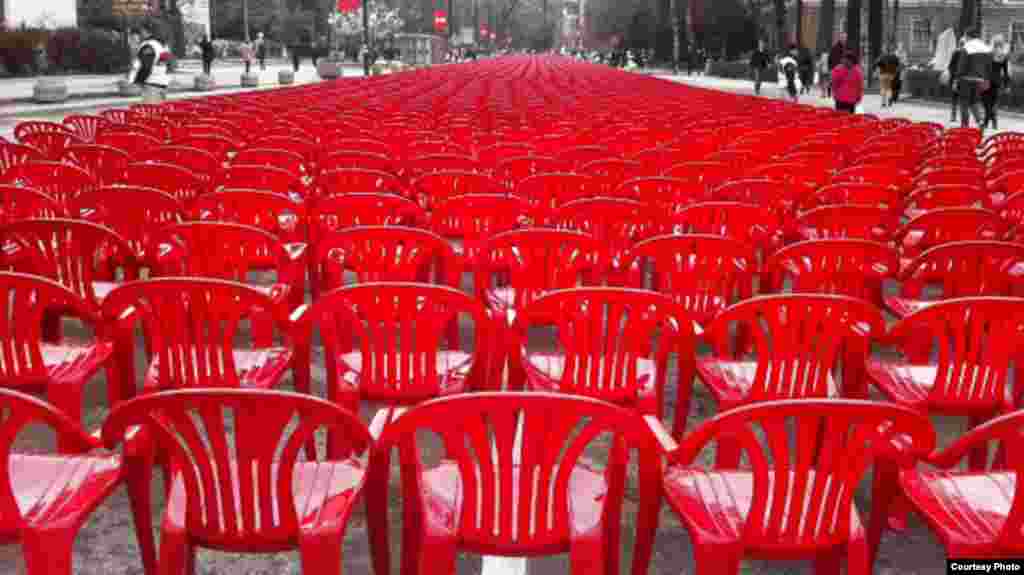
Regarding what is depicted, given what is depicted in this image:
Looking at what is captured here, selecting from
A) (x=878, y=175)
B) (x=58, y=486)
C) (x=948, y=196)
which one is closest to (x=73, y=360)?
(x=58, y=486)

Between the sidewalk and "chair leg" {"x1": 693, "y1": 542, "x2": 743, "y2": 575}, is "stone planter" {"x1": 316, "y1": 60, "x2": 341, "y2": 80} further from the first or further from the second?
"chair leg" {"x1": 693, "y1": 542, "x2": 743, "y2": 575}

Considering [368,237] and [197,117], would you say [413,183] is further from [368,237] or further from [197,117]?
[197,117]

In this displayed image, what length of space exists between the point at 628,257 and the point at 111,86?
37028 mm

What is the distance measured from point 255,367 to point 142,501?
1.28 m

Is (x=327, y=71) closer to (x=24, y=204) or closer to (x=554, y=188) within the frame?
(x=554, y=188)

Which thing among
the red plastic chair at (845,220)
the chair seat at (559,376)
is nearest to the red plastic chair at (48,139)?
the red plastic chair at (845,220)

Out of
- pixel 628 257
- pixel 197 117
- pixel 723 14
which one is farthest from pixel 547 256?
pixel 723 14

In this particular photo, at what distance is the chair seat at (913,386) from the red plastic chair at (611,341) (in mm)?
861

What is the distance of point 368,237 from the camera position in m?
5.30

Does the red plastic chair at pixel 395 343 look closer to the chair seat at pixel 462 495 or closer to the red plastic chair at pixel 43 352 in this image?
the chair seat at pixel 462 495

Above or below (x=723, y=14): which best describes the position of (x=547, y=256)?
below

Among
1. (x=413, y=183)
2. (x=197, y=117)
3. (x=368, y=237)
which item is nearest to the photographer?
(x=368, y=237)

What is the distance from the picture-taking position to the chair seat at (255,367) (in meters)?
4.33

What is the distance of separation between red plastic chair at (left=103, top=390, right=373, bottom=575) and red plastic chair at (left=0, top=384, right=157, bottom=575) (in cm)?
20
